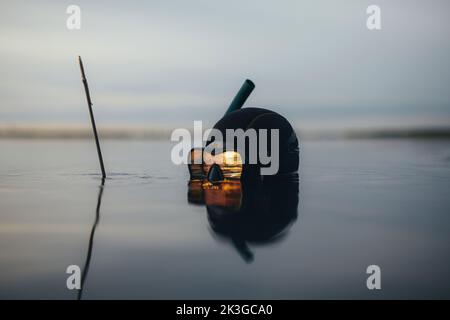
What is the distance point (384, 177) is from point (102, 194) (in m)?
10.3

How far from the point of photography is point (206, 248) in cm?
841

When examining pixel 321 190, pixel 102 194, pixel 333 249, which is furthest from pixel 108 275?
pixel 321 190

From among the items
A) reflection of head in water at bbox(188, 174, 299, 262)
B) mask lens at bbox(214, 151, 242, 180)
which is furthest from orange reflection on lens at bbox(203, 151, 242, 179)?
reflection of head in water at bbox(188, 174, 299, 262)

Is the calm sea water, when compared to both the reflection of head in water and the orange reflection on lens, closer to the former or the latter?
the reflection of head in water

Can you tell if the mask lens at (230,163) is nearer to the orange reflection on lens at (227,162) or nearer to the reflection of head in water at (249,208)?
the orange reflection on lens at (227,162)

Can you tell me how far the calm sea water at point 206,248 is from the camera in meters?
6.44

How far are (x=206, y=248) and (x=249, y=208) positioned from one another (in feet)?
12.7

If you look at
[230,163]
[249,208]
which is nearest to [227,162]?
[230,163]

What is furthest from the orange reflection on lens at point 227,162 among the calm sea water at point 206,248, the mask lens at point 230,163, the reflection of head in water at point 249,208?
the calm sea water at point 206,248

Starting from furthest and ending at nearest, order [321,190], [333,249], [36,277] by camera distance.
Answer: [321,190] → [333,249] → [36,277]

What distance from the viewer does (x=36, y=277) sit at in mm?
6934

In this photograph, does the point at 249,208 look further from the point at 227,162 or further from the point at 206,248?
the point at 227,162
